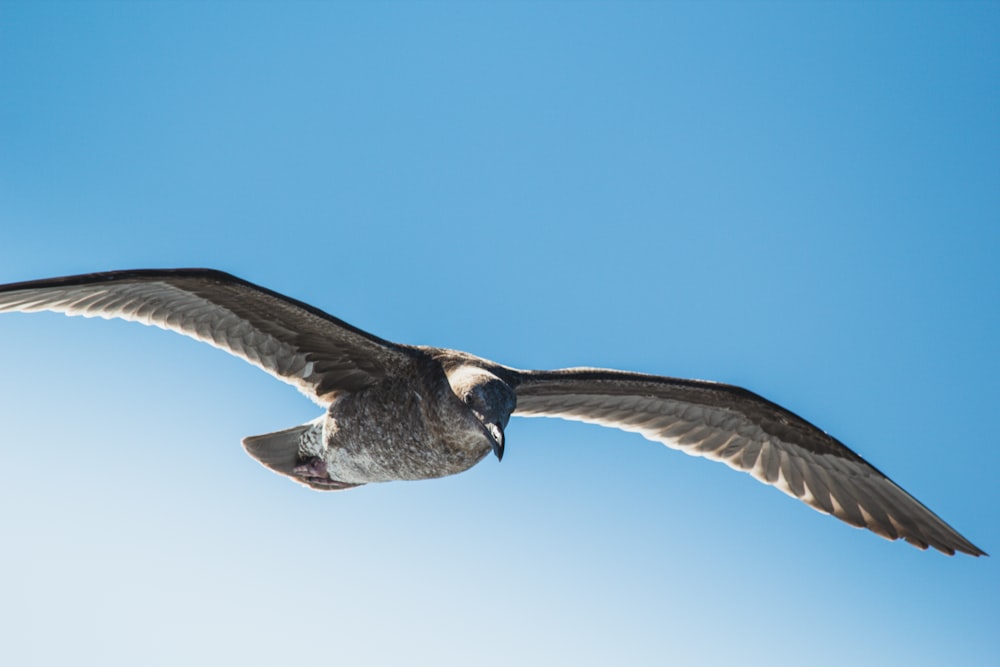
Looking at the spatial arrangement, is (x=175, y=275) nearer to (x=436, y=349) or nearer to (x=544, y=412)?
(x=436, y=349)

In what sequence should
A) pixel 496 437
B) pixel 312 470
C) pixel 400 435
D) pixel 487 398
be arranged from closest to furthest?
pixel 496 437 < pixel 487 398 < pixel 400 435 < pixel 312 470

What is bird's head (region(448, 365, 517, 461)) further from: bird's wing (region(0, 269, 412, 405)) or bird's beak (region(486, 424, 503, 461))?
bird's wing (region(0, 269, 412, 405))

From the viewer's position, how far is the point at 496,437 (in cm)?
771

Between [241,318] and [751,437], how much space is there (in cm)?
543

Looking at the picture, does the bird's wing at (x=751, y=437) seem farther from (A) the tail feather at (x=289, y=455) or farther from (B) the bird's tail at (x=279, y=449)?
(B) the bird's tail at (x=279, y=449)

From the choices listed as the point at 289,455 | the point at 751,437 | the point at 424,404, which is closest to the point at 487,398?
the point at 424,404

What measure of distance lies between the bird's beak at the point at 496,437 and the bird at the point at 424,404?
0.02 metres

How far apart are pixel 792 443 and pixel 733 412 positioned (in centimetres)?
74

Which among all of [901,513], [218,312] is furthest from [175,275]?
[901,513]

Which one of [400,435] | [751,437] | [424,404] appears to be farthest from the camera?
[751,437]

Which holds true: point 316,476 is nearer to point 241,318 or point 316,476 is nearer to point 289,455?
point 289,455

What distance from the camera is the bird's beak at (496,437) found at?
7652mm

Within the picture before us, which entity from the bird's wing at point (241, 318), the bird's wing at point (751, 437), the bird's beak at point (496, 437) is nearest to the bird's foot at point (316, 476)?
the bird's wing at point (241, 318)

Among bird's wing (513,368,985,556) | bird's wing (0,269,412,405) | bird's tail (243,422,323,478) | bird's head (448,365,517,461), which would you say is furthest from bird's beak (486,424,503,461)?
bird's tail (243,422,323,478)
